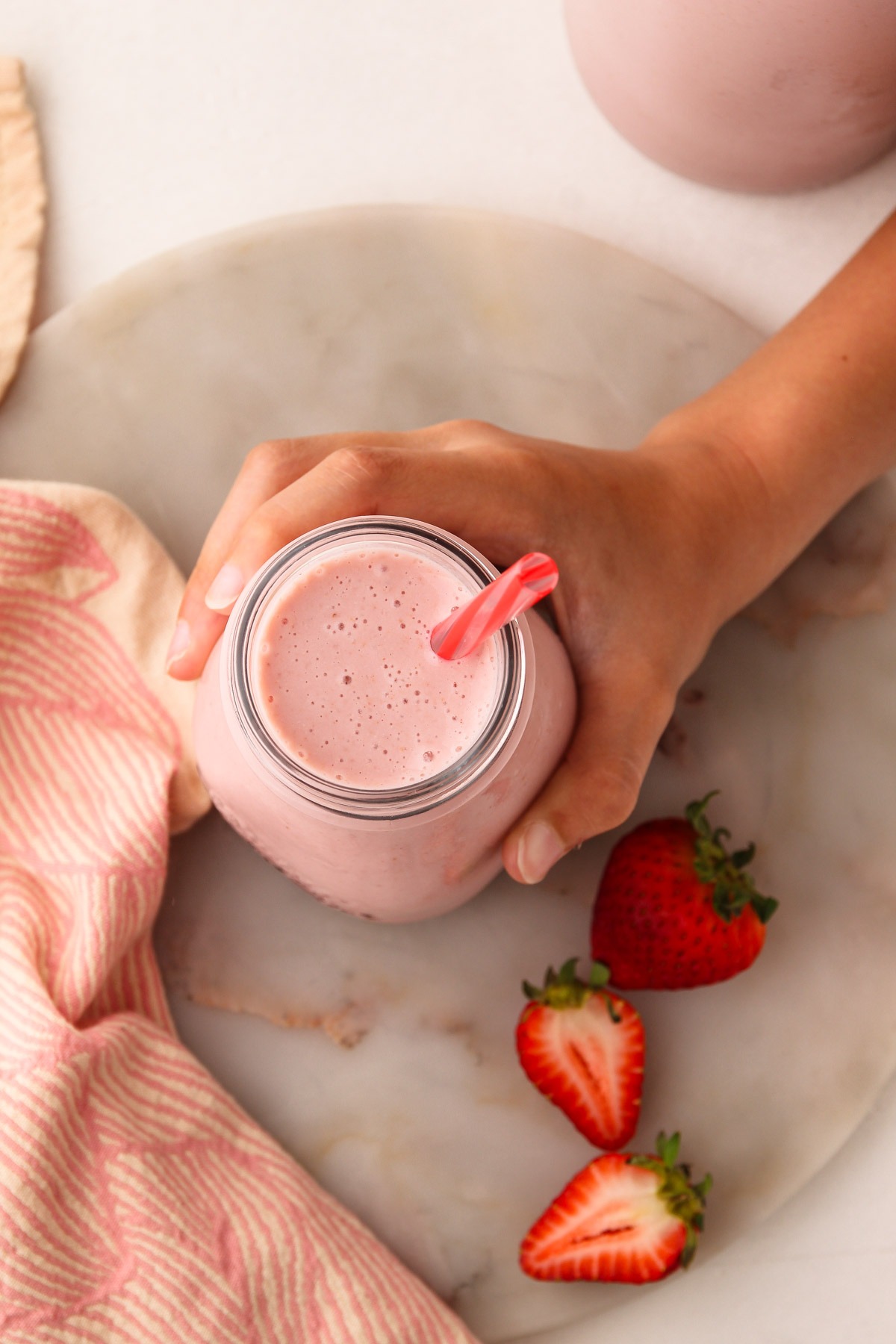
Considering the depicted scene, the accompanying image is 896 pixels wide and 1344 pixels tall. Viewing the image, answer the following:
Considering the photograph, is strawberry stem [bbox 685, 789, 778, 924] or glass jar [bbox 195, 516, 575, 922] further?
strawberry stem [bbox 685, 789, 778, 924]

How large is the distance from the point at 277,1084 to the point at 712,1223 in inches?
10.7

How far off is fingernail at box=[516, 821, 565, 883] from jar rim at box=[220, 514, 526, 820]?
0.09 m

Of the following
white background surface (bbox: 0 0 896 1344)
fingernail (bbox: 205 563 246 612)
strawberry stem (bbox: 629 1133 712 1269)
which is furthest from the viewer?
white background surface (bbox: 0 0 896 1344)

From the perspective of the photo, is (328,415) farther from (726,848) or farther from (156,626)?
(726,848)

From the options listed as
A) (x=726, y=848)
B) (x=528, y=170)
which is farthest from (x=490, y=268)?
(x=726, y=848)

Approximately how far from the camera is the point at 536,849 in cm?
53

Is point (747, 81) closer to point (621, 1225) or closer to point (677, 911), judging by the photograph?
point (677, 911)

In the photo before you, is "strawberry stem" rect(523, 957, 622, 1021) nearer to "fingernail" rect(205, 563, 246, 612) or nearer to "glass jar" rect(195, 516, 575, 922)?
"glass jar" rect(195, 516, 575, 922)

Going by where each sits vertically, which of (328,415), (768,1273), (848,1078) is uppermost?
(328,415)

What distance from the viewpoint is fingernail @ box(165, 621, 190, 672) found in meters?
0.57

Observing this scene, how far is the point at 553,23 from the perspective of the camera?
81 centimetres

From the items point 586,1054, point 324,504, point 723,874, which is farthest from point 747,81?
point 586,1054

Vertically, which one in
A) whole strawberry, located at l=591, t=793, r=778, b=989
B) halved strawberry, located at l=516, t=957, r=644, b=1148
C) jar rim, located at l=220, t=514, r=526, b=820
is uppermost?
jar rim, located at l=220, t=514, r=526, b=820

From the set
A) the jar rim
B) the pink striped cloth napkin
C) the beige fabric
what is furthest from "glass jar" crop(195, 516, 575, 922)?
the beige fabric
